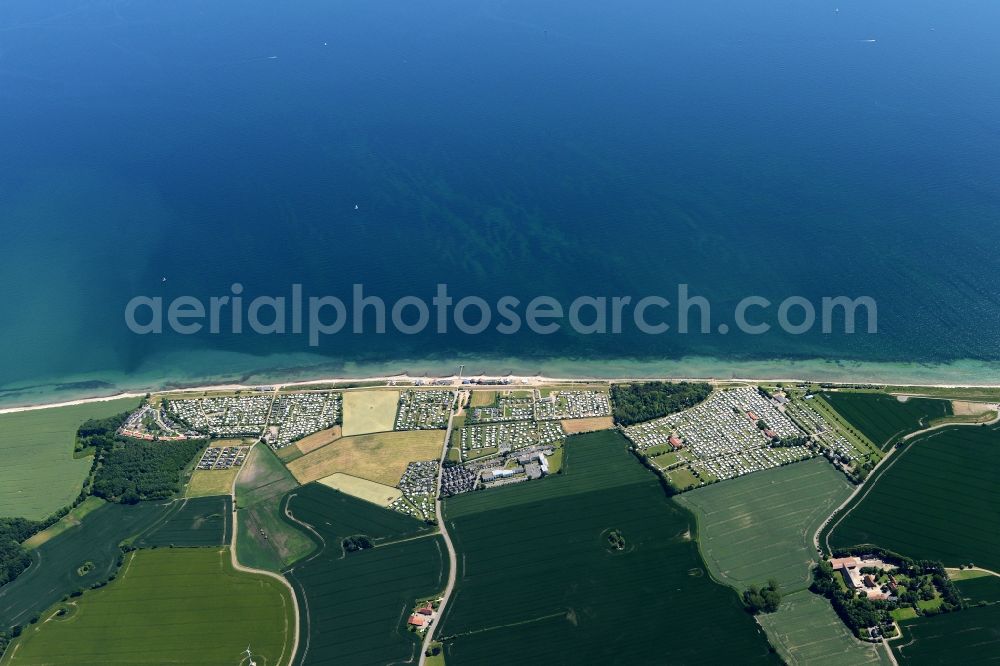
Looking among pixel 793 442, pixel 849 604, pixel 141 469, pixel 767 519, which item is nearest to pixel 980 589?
pixel 849 604

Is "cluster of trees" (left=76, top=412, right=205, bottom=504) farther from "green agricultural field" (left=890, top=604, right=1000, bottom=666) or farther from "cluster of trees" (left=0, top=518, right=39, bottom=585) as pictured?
"green agricultural field" (left=890, top=604, right=1000, bottom=666)

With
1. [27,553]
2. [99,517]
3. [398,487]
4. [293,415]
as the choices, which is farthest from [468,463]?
[27,553]

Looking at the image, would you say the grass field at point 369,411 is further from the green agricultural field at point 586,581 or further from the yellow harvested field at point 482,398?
the green agricultural field at point 586,581

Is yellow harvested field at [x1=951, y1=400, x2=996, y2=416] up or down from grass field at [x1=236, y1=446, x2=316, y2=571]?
up

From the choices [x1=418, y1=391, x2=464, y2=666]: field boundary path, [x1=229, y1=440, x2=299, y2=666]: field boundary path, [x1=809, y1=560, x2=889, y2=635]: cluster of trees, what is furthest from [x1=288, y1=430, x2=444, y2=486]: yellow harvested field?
[x1=809, y1=560, x2=889, y2=635]: cluster of trees

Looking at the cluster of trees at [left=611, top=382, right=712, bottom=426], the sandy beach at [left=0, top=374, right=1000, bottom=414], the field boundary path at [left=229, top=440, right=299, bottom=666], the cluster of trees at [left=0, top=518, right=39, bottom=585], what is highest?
the sandy beach at [left=0, top=374, right=1000, bottom=414]

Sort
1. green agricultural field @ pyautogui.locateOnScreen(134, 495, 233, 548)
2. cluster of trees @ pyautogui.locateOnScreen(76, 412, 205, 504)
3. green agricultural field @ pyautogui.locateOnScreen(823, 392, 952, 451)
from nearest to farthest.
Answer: green agricultural field @ pyautogui.locateOnScreen(134, 495, 233, 548), cluster of trees @ pyautogui.locateOnScreen(76, 412, 205, 504), green agricultural field @ pyautogui.locateOnScreen(823, 392, 952, 451)
